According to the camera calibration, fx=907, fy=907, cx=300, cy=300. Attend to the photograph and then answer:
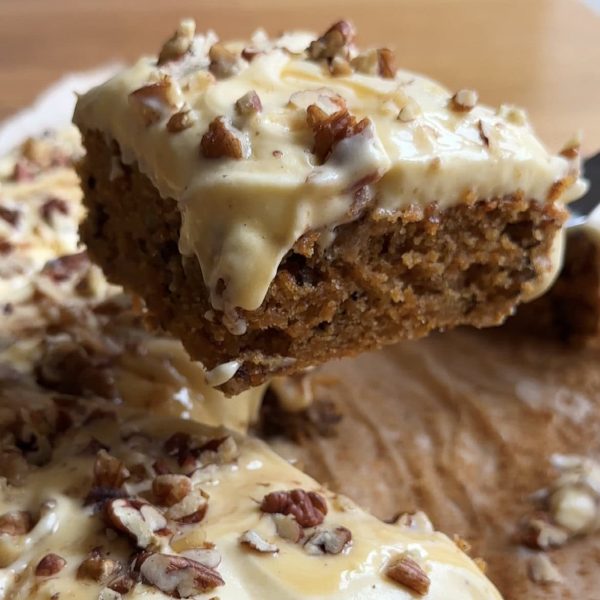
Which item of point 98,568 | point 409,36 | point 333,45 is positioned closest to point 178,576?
point 98,568

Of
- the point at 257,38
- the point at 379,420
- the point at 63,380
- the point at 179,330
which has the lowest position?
the point at 379,420

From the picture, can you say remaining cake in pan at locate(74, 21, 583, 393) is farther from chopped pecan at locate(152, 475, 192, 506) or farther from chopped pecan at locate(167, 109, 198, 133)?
chopped pecan at locate(152, 475, 192, 506)

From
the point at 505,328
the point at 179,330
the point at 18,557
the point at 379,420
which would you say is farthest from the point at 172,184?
the point at 505,328

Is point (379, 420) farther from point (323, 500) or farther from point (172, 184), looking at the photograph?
point (172, 184)

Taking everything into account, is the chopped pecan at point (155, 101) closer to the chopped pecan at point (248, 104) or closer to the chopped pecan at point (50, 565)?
the chopped pecan at point (248, 104)

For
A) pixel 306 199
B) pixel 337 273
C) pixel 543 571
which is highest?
pixel 306 199

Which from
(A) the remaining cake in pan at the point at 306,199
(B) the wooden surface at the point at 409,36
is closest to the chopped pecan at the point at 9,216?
(A) the remaining cake in pan at the point at 306,199

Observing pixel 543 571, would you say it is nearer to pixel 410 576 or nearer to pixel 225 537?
pixel 410 576

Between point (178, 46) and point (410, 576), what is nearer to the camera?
point (410, 576)
